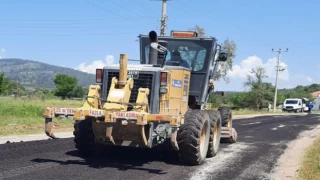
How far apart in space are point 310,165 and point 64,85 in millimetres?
107772

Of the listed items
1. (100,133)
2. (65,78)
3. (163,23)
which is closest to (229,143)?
(100,133)

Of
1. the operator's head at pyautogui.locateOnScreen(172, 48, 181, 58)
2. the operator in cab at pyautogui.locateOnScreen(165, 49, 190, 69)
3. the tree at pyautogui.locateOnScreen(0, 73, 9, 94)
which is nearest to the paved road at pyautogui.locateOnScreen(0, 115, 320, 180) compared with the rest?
the operator in cab at pyautogui.locateOnScreen(165, 49, 190, 69)

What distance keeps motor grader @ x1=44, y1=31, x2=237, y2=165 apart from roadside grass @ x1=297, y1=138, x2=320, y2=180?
217 cm

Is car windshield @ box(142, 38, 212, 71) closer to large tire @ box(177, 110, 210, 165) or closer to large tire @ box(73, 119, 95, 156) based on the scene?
large tire @ box(177, 110, 210, 165)

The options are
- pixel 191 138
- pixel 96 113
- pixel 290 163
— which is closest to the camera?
pixel 96 113

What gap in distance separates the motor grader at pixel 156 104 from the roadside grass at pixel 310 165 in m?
2.17

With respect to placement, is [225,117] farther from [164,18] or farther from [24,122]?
[164,18]

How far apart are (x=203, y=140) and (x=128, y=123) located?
8.01 ft

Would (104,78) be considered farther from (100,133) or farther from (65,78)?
(65,78)

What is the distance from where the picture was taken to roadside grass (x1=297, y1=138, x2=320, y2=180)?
9.04 meters

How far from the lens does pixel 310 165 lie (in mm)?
10328

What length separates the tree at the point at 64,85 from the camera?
112188 mm

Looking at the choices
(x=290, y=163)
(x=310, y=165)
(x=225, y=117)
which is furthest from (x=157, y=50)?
(x=225, y=117)

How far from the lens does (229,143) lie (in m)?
14.5
